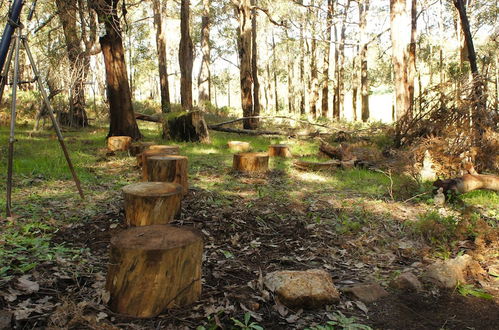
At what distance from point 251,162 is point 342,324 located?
17.5 ft

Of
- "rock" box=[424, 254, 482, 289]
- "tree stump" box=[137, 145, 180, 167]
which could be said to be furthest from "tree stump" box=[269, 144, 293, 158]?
"rock" box=[424, 254, 482, 289]

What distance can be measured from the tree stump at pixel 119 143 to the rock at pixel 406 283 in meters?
8.07

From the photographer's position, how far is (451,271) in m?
3.52

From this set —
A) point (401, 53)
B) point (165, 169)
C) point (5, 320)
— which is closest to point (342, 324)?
point (5, 320)

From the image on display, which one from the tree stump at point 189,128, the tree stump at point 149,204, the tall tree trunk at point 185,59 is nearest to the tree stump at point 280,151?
the tree stump at point 189,128

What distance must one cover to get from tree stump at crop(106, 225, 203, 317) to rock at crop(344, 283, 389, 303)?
4.60 feet

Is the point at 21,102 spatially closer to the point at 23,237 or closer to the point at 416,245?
the point at 23,237

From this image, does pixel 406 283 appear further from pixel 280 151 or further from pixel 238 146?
pixel 238 146

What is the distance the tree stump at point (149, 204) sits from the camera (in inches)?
166

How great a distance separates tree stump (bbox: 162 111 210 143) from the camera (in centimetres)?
1196

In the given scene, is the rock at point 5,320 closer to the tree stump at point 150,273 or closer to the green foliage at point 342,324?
the tree stump at point 150,273

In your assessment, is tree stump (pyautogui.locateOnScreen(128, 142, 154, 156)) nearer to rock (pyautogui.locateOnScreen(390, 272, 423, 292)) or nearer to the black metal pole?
the black metal pole

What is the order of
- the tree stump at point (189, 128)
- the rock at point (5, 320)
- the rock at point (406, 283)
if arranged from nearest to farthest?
1. the rock at point (5, 320)
2. the rock at point (406, 283)
3. the tree stump at point (189, 128)

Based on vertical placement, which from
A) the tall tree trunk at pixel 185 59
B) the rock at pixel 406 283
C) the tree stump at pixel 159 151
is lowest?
the rock at pixel 406 283
